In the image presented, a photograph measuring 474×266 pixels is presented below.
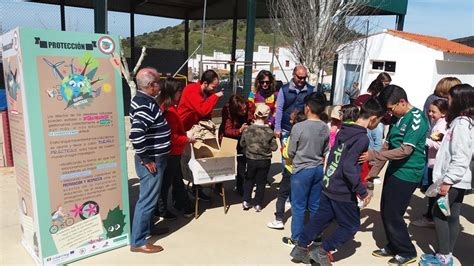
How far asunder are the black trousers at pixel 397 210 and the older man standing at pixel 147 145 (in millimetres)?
2107

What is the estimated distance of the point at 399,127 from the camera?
10.7ft

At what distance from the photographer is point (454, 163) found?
9.91 ft

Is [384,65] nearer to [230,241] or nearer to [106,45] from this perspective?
[230,241]

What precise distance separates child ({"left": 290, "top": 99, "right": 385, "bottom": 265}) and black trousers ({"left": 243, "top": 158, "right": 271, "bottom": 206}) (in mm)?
1336

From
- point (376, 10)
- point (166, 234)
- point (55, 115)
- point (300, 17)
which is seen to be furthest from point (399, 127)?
point (376, 10)

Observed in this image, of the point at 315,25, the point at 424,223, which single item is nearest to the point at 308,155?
the point at 424,223

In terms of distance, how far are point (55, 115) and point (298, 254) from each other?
2.44 m

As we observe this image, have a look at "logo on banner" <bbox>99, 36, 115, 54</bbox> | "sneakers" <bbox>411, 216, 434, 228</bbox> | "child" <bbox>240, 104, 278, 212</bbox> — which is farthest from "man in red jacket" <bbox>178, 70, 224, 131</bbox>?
"sneakers" <bbox>411, 216, 434, 228</bbox>

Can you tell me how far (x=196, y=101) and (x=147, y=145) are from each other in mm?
1119

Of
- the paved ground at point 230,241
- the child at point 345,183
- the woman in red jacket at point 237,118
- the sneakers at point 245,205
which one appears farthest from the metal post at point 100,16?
the child at point 345,183

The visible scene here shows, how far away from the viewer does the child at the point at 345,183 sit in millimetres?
3010

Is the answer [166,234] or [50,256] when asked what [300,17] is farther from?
[50,256]

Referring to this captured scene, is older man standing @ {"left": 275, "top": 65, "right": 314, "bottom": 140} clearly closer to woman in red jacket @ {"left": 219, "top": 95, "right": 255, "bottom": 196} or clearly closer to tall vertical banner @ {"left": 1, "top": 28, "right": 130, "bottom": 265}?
woman in red jacket @ {"left": 219, "top": 95, "right": 255, "bottom": 196}

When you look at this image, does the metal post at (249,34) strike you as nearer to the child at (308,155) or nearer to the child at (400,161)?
the child at (308,155)
